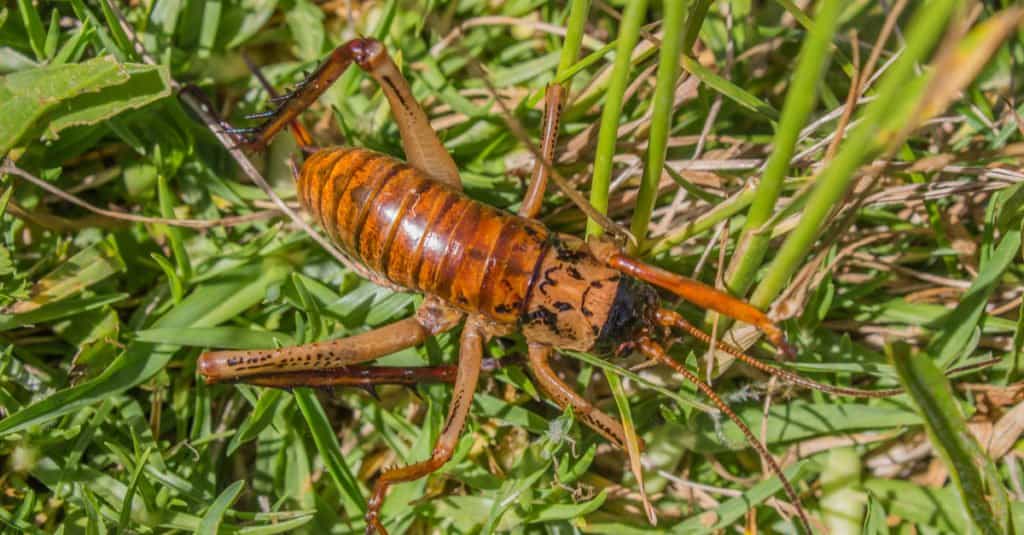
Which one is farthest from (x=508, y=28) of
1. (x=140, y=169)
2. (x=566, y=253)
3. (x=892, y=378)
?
(x=892, y=378)

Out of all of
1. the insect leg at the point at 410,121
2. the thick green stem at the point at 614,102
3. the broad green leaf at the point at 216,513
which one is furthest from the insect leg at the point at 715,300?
the broad green leaf at the point at 216,513

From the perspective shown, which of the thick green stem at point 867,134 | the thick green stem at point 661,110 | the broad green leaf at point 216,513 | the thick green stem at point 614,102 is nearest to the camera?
the thick green stem at point 867,134

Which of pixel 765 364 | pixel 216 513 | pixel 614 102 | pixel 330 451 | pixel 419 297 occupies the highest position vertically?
pixel 614 102

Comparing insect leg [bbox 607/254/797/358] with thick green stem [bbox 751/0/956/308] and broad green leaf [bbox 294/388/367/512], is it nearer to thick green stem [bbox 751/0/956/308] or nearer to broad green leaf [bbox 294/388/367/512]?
thick green stem [bbox 751/0/956/308]

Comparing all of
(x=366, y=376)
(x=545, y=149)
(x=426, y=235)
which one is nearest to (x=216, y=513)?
(x=366, y=376)

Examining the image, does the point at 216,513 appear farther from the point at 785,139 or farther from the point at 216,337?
the point at 785,139

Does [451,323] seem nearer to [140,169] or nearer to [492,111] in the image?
[492,111]

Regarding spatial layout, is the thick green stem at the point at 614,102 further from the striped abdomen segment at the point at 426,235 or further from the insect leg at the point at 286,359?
the insect leg at the point at 286,359
